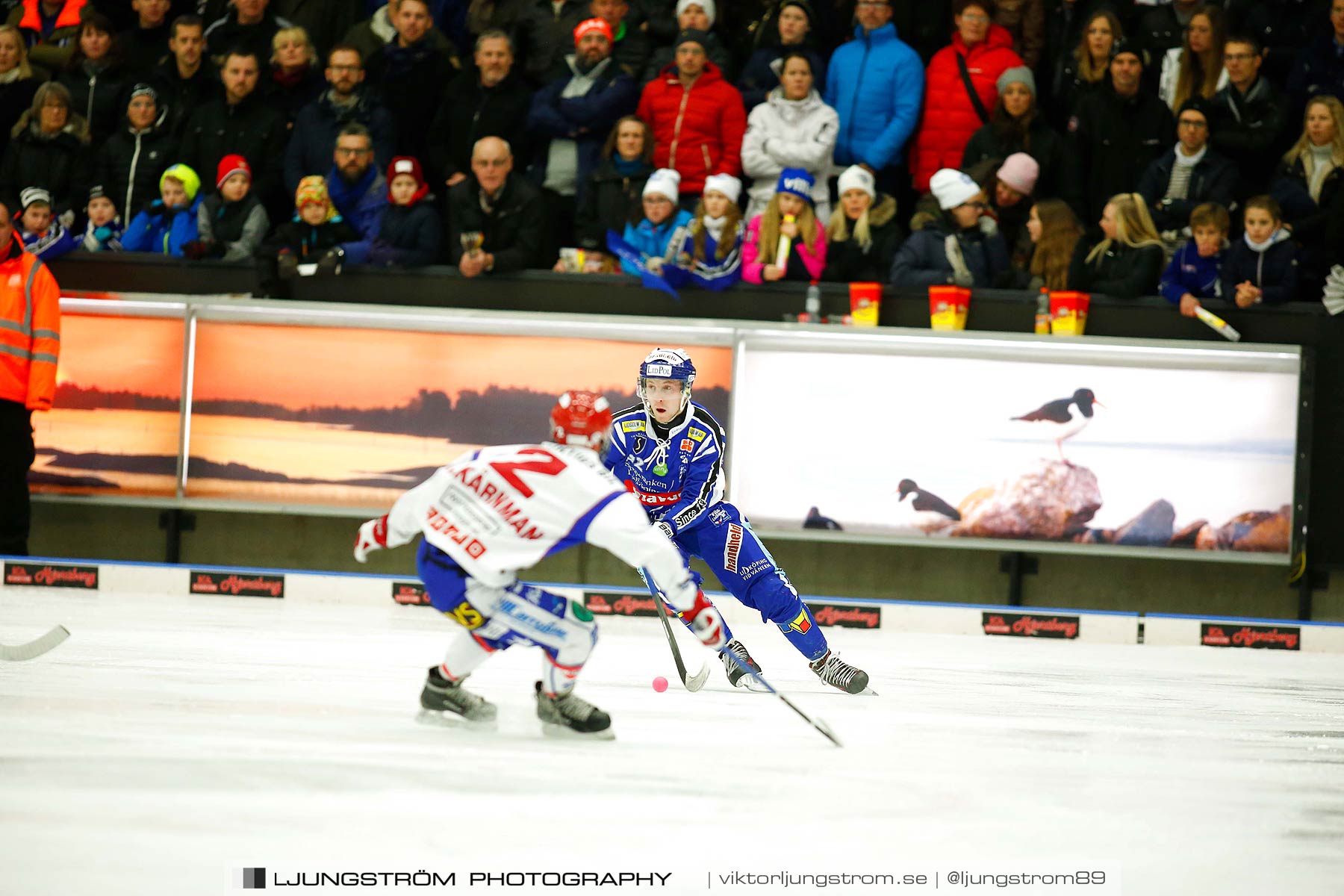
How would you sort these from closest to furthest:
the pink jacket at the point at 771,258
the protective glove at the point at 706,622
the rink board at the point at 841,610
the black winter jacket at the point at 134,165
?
the protective glove at the point at 706,622 < the rink board at the point at 841,610 < the pink jacket at the point at 771,258 < the black winter jacket at the point at 134,165

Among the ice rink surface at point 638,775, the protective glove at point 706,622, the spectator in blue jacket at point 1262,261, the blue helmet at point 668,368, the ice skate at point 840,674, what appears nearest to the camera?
the ice rink surface at point 638,775

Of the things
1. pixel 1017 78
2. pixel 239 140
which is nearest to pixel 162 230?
pixel 239 140

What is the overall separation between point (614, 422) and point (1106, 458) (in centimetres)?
439

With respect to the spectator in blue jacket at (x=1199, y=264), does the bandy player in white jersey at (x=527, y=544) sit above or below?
below

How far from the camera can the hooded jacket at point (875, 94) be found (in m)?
10.1

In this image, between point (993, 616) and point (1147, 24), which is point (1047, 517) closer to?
point (993, 616)

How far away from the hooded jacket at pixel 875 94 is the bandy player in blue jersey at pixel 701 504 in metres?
4.73

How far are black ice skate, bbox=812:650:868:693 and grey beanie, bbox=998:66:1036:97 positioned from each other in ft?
17.7

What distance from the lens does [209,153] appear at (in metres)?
10.5

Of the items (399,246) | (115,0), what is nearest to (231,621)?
(399,246)

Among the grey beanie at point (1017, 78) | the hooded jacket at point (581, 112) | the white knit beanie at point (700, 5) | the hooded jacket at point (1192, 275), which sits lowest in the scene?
the hooded jacket at point (1192, 275)

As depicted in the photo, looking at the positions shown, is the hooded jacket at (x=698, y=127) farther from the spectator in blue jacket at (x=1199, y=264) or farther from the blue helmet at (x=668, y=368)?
the blue helmet at (x=668, y=368)

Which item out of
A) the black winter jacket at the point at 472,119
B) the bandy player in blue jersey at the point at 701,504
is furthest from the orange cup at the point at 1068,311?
the black winter jacket at the point at 472,119

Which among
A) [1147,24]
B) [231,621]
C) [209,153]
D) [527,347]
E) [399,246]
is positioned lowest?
[231,621]
